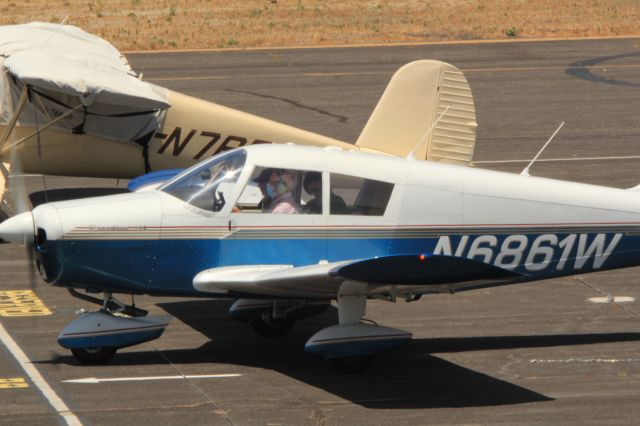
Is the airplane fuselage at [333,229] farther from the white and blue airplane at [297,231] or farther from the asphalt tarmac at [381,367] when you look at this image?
the asphalt tarmac at [381,367]

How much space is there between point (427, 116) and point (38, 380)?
A: 682cm

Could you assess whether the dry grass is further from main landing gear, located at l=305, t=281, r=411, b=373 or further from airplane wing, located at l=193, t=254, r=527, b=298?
main landing gear, located at l=305, t=281, r=411, b=373

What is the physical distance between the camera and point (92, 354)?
41.5ft

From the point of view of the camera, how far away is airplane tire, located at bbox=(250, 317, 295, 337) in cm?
1387

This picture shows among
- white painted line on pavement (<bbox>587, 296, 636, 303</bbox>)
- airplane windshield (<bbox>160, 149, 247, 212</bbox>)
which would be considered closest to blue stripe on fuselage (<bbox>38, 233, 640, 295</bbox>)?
airplane windshield (<bbox>160, 149, 247, 212</bbox>)

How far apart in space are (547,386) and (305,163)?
3.26m

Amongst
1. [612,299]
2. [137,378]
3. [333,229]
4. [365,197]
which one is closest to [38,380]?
[137,378]

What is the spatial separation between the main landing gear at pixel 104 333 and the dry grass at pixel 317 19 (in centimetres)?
2299

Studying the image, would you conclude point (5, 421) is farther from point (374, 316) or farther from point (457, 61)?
point (457, 61)

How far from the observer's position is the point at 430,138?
52.9 ft

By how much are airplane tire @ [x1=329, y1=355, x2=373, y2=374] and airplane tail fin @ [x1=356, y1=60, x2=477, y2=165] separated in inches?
160

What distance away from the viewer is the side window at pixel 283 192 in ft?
41.3

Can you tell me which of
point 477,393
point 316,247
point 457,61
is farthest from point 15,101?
point 457,61

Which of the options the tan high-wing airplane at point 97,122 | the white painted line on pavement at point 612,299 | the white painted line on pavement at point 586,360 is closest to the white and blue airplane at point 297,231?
the white painted line on pavement at point 586,360
